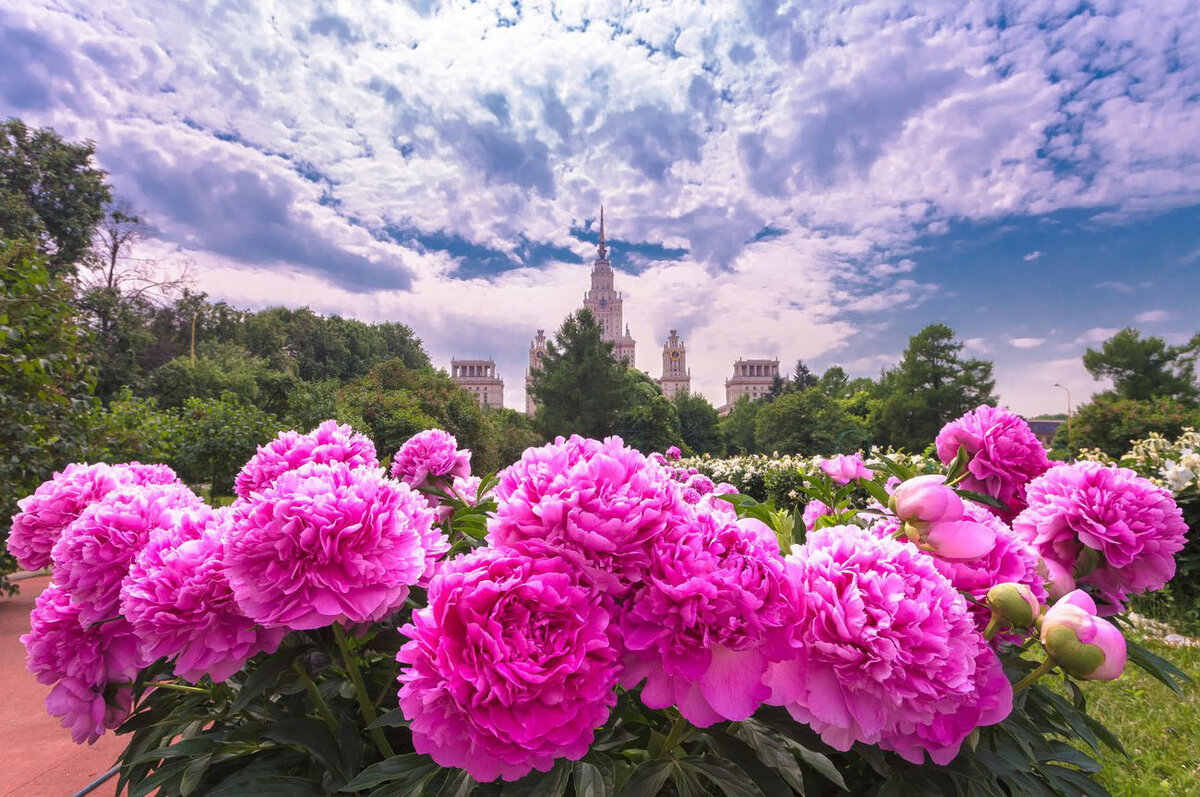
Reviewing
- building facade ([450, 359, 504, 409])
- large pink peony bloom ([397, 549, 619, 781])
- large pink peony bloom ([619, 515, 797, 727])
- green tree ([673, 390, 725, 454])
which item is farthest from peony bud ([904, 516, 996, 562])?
building facade ([450, 359, 504, 409])

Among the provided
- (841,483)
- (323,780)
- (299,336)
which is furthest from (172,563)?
(299,336)

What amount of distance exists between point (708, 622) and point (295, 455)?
1.18 metres

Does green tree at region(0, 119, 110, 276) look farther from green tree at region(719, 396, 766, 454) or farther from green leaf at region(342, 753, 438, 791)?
green tree at region(719, 396, 766, 454)

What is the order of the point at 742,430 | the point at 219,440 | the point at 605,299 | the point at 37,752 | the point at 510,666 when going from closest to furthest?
the point at 510,666 → the point at 37,752 → the point at 219,440 → the point at 742,430 → the point at 605,299

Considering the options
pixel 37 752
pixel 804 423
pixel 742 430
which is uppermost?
pixel 804 423

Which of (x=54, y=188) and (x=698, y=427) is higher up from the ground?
(x=54, y=188)

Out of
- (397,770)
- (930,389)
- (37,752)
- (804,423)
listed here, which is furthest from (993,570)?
(804,423)

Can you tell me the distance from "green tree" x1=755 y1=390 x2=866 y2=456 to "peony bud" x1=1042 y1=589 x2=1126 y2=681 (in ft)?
119

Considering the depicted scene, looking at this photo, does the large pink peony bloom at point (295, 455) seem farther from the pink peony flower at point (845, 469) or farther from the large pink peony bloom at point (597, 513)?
the pink peony flower at point (845, 469)

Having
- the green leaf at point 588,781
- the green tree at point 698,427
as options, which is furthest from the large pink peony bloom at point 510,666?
the green tree at point 698,427

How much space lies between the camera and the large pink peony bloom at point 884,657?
0.72 meters

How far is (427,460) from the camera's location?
178 centimetres

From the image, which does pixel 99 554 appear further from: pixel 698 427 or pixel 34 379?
pixel 698 427

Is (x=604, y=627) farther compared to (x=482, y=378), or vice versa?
(x=482, y=378)
